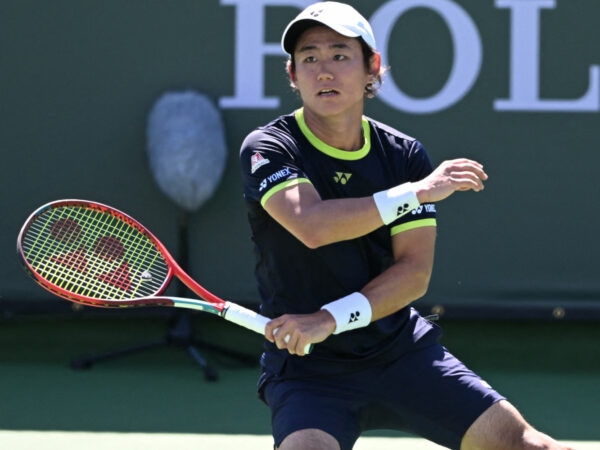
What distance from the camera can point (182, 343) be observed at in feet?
18.8

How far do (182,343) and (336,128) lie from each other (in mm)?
2562

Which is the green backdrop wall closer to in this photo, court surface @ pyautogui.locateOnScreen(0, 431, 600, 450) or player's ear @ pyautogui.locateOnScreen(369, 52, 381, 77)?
court surface @ pyautogui.locateOnScreen(0, 431, 600, 450)

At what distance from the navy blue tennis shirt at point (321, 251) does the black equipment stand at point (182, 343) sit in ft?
7.71

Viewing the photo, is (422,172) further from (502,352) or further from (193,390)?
(502,352)

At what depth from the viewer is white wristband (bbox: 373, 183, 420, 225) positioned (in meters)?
3.14

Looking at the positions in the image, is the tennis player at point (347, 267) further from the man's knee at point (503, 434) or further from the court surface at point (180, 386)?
the court surface at point (180, 386)

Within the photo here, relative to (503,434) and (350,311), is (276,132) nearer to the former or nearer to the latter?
(350,311)

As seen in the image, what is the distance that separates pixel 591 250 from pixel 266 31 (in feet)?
6.32

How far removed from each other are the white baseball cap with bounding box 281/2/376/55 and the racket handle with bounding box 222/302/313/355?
31.2 inches

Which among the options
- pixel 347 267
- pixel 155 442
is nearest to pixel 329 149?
pixel 347 267

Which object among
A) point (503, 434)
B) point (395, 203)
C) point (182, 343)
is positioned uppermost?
point (395, 203)

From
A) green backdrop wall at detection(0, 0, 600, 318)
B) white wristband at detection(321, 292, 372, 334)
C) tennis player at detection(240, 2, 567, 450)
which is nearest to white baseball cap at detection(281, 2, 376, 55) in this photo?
tennis player at detection(240, 2, 567, 450)

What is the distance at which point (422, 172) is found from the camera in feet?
11.5

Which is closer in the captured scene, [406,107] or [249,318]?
[249,318]
